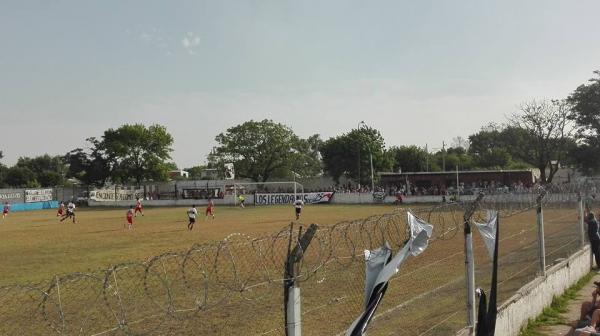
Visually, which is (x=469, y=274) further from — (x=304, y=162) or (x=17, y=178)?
(x=17, y=178)

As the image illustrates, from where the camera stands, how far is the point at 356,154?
89938 millimetres

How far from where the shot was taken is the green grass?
963 centimetres

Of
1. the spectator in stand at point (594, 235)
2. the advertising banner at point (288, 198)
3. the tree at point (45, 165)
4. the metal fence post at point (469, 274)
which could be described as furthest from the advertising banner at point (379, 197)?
the tree at point (45, 165)

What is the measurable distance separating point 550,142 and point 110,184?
71022mm

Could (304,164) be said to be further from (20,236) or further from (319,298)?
(319,298)

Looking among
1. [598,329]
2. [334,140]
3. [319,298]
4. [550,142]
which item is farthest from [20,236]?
[334,140]

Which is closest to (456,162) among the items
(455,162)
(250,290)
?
(455,162)

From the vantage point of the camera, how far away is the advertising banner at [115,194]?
84.8 metres

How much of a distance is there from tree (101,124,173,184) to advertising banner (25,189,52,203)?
10836 mm

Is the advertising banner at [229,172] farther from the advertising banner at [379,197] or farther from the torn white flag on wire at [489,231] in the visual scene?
the torn white flag on wire at [489,231]

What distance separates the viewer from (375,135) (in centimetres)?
9300

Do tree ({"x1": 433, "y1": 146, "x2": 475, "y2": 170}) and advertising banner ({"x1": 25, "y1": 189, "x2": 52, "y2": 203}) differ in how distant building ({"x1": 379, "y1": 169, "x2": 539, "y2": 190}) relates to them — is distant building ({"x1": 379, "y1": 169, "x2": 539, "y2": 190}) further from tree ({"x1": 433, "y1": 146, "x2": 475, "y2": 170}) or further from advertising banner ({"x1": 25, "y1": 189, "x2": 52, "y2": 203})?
advertising banner ({"x1": 25, "y1": 189, "x2": 52, "y2": 203})

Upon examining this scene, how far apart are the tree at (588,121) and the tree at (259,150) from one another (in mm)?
44493

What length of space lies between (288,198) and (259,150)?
79.2 feet
